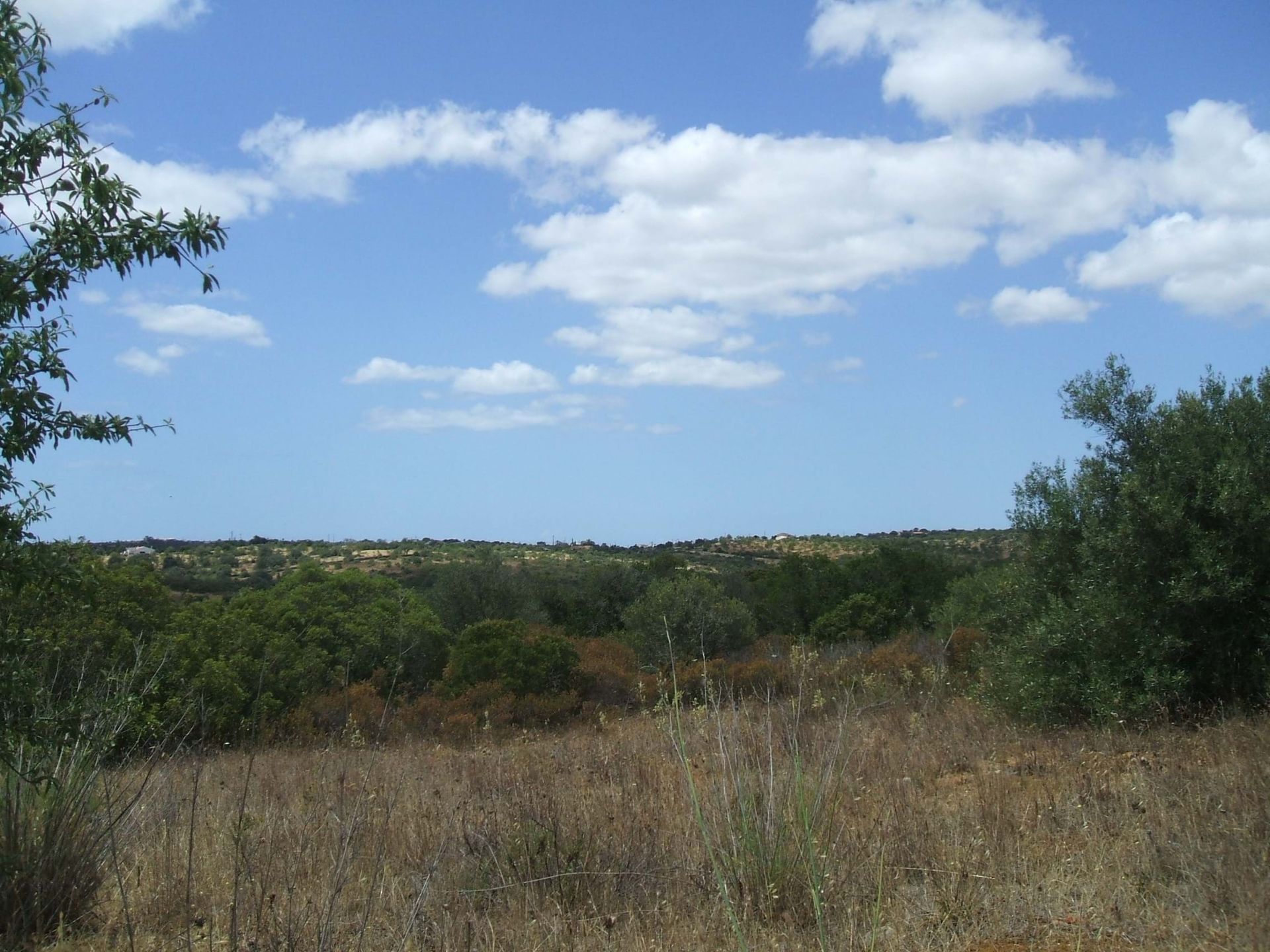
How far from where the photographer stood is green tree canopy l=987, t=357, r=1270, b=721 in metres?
9.34

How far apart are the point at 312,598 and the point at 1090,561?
17.4m

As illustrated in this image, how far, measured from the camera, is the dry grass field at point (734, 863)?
448cm

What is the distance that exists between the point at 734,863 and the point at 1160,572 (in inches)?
265

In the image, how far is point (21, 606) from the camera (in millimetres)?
5180

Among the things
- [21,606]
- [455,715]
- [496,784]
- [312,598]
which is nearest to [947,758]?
Result: [496,784]

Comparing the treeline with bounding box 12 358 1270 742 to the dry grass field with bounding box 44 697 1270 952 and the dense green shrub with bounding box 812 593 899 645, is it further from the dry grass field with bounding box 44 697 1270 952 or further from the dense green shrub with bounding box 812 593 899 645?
the dry grass field with bounding box 44 697 1270 952

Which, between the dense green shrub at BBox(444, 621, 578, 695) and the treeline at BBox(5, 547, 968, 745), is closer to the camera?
the treeline at BBox(5, 547, 968, 745)

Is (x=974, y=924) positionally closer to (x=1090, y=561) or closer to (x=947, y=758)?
(x=947, y=758)

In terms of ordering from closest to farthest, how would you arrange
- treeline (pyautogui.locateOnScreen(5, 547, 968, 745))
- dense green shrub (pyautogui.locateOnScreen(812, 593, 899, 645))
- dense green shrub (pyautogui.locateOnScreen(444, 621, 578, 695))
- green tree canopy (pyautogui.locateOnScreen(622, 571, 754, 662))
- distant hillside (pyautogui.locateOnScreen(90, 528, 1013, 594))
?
treeline (pyautogui.locateOnScreen(5, 547, 968, 745)) → dense green shrub (pyautogui.locateOnScreen(444, 621, 578, 695)) → green tree canopy (pyautogui.locateOnScreen(622, 571, 754, 662)) → dense green shrub (pyautogui.locateOnScreen(812, 593, 899, 645)) → distant hillside (pyautogui.locateOnScreen(90, 528, 1013, 594))

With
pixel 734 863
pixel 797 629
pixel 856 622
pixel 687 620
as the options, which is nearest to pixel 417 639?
pixel 734 863

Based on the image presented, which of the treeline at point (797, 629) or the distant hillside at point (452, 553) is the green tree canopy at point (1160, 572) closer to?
the treeline at point (797, 629)

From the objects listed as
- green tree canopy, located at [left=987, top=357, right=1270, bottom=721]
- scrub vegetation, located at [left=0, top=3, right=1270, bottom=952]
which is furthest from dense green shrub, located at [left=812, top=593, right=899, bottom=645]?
green tree canopy, located at [left=987, top=357, right=1270, bottom=721]

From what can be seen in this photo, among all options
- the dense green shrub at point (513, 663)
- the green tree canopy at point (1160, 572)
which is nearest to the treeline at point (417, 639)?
the dense green shrub at point (513, 663)

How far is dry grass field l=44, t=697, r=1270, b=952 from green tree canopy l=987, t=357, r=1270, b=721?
1904 millimetres
